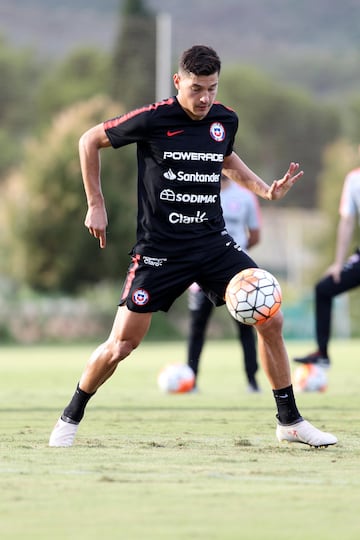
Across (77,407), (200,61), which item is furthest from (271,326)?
(200,61)

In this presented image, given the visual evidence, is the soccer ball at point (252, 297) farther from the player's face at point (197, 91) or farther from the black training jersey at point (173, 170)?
the player's face at point (197, 91)

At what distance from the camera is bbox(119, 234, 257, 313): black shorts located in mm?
7734

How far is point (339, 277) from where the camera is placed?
13.3 metres

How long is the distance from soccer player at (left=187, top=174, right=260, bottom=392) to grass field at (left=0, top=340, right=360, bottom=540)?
0.77 m

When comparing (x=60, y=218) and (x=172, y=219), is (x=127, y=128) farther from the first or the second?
(x=60, y=218)

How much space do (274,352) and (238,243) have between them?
4.96 metres

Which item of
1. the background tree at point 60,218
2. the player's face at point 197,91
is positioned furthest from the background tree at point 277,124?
the player's face at point 197,91

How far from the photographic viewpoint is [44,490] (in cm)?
582

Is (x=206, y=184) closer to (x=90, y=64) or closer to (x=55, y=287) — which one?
(x=55, y=287)

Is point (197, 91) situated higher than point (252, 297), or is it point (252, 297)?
point (197, 91)

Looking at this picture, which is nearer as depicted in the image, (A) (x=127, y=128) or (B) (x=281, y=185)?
(A) (x=127, y=128)

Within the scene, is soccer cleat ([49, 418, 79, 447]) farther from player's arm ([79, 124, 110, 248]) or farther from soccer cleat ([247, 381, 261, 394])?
soccer cleat ([247, 381, 261, 394])

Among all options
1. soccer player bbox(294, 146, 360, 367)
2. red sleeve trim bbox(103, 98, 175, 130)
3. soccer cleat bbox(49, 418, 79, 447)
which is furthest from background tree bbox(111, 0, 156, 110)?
soccer cleat bbox(49, 418, 79, 447)

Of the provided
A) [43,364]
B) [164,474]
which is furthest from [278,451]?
[43,364]
